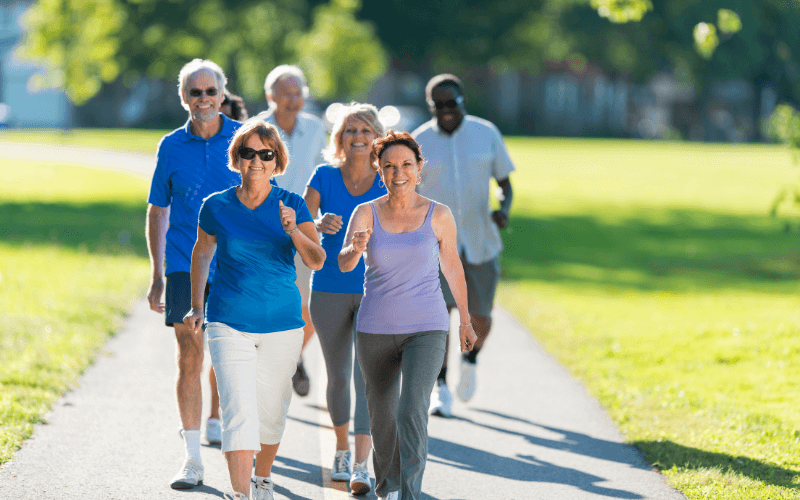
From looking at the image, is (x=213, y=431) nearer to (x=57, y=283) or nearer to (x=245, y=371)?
(x=245, y=371)

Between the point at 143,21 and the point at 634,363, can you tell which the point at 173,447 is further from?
the point at 143,21

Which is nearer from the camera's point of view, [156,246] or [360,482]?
[360,482]

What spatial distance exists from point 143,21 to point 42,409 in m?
53.8

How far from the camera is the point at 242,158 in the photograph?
4867 millimetres

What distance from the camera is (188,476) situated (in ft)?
18.4

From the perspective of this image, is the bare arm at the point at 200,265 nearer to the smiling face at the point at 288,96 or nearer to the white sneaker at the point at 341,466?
the white sneaker at the point at 341,466

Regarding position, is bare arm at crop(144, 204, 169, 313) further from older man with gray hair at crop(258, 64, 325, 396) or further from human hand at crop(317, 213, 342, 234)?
older man with gray hair at crop(258, 64, 325, 396)

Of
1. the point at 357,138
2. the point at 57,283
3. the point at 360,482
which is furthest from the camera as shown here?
the point at 57,283

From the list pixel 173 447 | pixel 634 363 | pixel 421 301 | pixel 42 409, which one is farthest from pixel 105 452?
pixel 634 363

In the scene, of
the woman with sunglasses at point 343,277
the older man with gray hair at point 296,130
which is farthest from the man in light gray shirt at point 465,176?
the woman with sunglasses at point 343,277

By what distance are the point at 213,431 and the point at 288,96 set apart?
7.30ft

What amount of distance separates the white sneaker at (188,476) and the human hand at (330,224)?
145 cm

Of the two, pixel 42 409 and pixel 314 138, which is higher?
pixel 314 138

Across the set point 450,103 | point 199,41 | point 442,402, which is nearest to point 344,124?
point 450,103
